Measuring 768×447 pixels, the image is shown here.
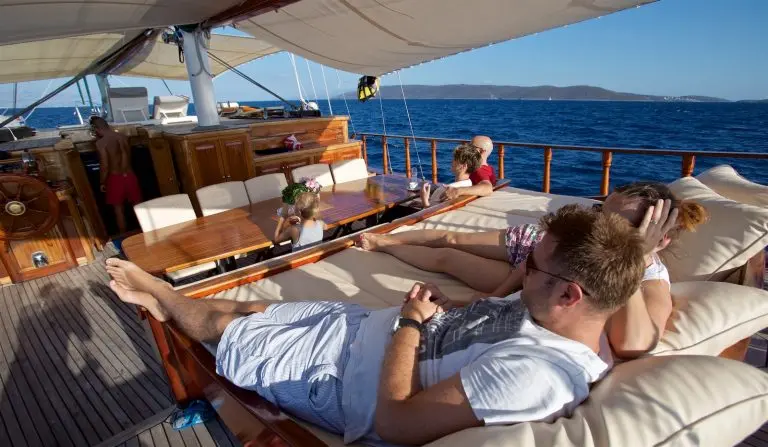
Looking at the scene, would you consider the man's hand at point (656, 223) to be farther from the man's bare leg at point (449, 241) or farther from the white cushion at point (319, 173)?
the white cushion at point (319, 173)

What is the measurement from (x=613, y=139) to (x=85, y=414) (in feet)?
69.9

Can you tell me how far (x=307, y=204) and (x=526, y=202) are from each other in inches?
61.7

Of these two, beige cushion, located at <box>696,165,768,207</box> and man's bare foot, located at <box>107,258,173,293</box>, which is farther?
beige cushion, located at <box>696,165,768,207</box>

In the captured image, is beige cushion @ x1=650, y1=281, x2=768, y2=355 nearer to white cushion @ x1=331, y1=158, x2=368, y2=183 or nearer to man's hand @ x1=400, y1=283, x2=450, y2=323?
man's hand @ x1=400, y1=283, x2=450, y2=323

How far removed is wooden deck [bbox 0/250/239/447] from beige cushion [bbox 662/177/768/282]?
1998 millimetres

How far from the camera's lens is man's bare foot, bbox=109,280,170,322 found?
4.77 ft

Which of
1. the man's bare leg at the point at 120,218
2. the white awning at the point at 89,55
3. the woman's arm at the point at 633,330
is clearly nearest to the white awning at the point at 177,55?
the white awning at the point at 89,55

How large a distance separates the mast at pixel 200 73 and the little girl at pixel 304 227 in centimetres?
283

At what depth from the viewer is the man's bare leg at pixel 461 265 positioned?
66.3 inches

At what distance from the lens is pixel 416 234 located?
218 centimetres

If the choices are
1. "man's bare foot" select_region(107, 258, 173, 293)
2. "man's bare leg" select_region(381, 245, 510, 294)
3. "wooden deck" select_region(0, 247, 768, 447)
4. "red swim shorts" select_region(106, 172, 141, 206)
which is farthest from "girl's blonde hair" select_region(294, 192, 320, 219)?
"red swim shorts" select_region(106, 172, 141, 206)

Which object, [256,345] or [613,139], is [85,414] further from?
[613,139]

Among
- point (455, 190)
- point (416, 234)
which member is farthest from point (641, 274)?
point (455, 190)

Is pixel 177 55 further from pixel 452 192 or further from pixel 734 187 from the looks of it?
pixel 734 187
